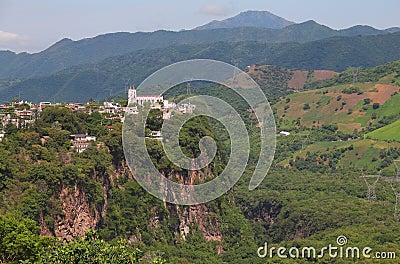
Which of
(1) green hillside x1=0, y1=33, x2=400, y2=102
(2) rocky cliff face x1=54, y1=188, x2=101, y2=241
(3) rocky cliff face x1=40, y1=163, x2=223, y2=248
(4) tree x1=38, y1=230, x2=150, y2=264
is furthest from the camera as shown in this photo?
(1) green hillside x1=0, y1=33, x2=400, y2=102

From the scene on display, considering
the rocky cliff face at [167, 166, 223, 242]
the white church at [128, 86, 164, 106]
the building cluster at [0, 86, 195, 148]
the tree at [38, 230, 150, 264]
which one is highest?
the white church at [128, 86, 164, 106]

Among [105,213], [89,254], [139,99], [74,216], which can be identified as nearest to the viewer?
[89,254]

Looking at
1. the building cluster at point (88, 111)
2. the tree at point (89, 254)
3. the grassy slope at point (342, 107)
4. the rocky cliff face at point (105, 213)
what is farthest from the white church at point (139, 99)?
the tree at point (89, 254)

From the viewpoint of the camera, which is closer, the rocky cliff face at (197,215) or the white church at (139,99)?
the rocky cliff face at (197,215)

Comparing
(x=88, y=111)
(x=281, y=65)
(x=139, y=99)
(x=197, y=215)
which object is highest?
(x=281, y=65)

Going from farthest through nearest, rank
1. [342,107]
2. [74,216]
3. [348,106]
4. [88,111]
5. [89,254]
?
1. [342,107]
2. [348,106]
3. [88,111]
4. [74,216]
5. [89,254]

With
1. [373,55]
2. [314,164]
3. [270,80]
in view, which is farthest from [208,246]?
[373,55]

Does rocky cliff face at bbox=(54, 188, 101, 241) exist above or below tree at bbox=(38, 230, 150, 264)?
below

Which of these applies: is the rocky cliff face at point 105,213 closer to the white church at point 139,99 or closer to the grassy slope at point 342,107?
the white church at point 139,99

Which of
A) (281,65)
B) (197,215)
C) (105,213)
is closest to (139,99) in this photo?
(197,215)

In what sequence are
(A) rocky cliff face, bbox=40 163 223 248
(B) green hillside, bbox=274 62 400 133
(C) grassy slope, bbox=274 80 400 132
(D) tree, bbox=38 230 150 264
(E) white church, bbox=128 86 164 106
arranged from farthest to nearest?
(C) grassy slope, bbox=274 80 400 132 → (B) green hillside, bbox=274 62 400 133 → (E) white church, bbox=128 86 164 106 → (A) rocky cliff face, bbox=40 163 223 248 → (D) tree, bbox=38 230 150 264

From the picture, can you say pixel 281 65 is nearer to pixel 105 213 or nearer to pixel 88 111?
pixel 88 111

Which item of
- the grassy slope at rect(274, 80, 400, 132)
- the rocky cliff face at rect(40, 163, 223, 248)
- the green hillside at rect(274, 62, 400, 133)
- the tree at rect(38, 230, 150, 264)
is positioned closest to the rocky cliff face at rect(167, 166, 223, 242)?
the rocky cliff face at rect(40, 163, 223, 248)

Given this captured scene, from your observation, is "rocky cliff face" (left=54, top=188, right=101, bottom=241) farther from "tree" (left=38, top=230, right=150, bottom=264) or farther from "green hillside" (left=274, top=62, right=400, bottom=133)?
"green hillside" (left=274, top=62, right=400, bottom=133)
